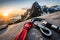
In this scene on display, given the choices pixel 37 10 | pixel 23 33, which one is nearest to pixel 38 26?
pixel 23 33

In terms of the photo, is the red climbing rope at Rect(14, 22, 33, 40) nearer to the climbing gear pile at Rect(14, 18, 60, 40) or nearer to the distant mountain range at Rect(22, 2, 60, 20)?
the climbing gear pile at Rect(14, 18, 60, 40)

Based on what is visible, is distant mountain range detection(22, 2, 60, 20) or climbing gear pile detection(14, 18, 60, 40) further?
distant mountain range detection(22, 2, 60, 20)

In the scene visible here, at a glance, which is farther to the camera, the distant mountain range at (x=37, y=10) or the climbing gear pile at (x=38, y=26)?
the distant mountain range at (x=37, y=10)

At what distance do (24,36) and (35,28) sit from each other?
334mm

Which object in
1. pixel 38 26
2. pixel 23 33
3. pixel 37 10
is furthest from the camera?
pixel 37 10

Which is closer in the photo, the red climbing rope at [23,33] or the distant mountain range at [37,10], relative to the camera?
the red climbing rope at [23,33]

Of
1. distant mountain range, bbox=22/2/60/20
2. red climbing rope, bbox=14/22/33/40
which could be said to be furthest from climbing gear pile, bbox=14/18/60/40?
distant mountain range, bbox=22/2/60/20

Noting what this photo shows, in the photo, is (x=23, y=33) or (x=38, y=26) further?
(x=38, y=26)

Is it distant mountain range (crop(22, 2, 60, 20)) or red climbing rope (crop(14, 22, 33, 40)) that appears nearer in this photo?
red climbing rope (crop(14, 22, 33, 40))

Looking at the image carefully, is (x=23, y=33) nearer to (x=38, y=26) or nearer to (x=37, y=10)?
(x=38, y=26)

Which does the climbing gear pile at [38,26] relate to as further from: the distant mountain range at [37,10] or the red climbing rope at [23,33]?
the distant mountain range at [37,10]

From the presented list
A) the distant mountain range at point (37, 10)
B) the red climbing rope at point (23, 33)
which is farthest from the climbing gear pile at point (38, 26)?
the distant mountain range at point (37, 10)

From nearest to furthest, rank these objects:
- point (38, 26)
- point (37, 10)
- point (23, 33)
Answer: point (23, 33), point (38, 26), point (37, 10)

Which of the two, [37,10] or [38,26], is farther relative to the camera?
[37,10]
